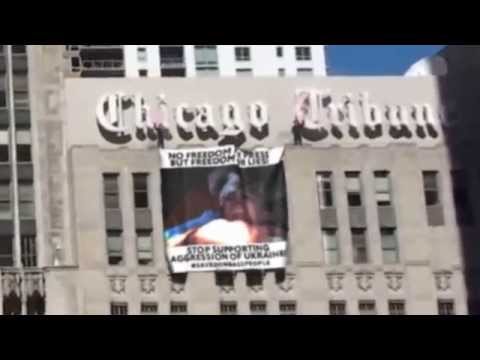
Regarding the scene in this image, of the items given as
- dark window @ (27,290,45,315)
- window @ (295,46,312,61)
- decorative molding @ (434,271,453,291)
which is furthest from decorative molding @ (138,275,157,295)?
decorative molding @ (434,271,453,291)

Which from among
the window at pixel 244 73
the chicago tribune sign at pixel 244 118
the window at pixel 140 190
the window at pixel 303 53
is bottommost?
the window at pixel 140 190

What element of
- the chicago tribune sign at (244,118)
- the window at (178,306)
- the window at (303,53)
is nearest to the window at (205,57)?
the chicago tribune sign at (244,118)

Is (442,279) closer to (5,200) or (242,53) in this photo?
(242,53)

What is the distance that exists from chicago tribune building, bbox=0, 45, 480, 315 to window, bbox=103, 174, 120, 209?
0.03 meters

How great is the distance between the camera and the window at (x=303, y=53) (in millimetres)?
27250

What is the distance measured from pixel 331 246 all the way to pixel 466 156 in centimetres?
403

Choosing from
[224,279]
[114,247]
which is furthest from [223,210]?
[114,247]

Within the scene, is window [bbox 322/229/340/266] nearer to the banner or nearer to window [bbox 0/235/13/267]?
the banner

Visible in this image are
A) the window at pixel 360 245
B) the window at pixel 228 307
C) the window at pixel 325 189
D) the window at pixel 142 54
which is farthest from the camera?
the window at pixel 360 245

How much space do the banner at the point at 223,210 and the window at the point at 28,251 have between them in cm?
315

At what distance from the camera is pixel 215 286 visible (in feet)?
98.3

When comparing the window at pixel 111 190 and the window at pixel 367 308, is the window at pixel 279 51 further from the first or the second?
the window at pixel 367 308

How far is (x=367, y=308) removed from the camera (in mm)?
30609
